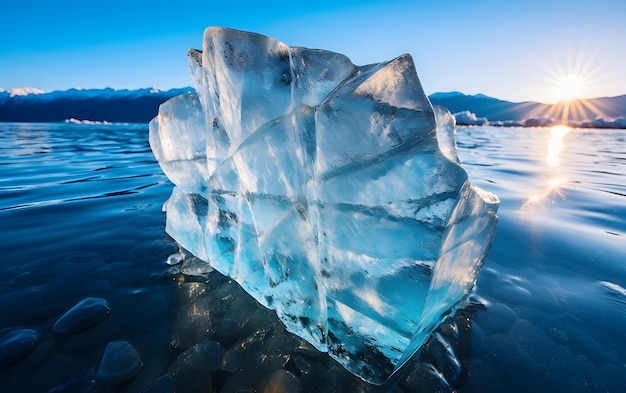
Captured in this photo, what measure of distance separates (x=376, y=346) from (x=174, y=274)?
1.22 m

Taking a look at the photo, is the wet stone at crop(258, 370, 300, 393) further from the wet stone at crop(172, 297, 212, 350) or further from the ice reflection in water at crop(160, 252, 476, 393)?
the wet stone at crop(172, 297, 212, 350)

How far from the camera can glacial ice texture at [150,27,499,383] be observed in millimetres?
854

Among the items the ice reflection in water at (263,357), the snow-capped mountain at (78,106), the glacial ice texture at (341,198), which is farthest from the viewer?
the snow-capped mountain at (78,106)

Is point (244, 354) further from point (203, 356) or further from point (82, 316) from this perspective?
point (82, 316)

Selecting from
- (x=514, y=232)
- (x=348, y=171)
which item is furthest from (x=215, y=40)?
(x=514, y=232)

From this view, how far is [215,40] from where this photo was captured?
122cm

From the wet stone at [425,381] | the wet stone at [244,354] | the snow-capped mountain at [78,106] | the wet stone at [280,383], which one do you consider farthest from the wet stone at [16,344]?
the snow-capped mountain at [78,106]

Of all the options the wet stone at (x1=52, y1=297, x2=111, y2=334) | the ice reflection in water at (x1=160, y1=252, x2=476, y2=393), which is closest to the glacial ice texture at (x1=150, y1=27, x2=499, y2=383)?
the ice reflection in water at (x1=160, y1=252, x2=476, y2=393)

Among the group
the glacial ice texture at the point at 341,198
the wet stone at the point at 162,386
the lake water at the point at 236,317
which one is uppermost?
the glacial ice texture at the point at 341,198

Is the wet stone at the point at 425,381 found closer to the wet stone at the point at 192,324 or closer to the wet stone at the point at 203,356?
the wet stone at the point at 203,356

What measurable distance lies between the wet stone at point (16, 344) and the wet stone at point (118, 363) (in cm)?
30

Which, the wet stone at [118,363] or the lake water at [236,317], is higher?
the wet stone at [118,363]

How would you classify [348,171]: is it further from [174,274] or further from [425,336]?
[174,274]

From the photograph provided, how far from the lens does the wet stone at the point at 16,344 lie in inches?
41.1
